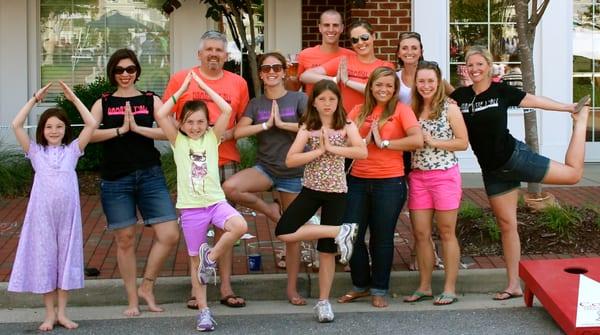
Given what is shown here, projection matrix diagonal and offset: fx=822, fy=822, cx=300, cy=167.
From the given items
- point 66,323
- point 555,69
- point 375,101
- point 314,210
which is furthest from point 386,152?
point 555,69

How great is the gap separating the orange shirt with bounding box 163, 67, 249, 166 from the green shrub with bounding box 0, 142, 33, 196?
14.7ft

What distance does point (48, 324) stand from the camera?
5.25 meters

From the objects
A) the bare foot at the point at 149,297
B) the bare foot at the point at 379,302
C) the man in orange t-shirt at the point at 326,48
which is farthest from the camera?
the man in orange t-shirt at the point at 326,48

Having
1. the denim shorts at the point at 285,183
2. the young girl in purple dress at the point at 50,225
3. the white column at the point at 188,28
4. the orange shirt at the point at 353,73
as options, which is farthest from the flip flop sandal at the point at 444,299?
the white column at the point at 188,28

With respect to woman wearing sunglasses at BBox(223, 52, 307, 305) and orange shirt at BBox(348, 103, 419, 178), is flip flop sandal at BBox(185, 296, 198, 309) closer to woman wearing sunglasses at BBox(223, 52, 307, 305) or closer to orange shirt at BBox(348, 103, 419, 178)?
woman wearing sunglasses at BBox(223, 52, 307, 305)

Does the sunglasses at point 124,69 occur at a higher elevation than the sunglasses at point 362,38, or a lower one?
lower

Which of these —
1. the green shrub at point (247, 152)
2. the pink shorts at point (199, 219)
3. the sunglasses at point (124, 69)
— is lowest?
the pink shorts at point (199, 219)

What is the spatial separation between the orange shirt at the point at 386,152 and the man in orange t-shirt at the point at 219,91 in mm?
871

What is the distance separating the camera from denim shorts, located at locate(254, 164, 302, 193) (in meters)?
5.84

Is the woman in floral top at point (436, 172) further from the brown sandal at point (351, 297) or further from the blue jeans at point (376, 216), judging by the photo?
the brown sandal at point (351, 297)

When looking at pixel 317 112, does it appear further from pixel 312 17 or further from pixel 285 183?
pixel 312 17

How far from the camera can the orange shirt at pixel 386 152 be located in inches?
217

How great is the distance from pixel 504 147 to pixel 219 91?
2.03 m

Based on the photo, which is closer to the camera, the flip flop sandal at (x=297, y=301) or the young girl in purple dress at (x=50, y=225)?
the young girl in purple dress at (x=50, y=225)
